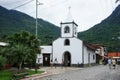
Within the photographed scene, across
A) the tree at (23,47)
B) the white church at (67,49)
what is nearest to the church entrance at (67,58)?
the white church at (67,49)

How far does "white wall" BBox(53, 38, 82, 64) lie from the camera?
55.3 m

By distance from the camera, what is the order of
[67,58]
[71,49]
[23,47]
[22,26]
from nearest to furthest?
[23,47] < [71,49] < [67,58] < [22,26]

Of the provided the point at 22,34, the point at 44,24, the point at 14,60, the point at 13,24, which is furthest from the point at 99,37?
the point at 14,60

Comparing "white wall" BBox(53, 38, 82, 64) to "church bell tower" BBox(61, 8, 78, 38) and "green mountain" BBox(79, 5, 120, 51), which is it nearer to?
"church bell tower" BBox(61, 8, 78, 38)

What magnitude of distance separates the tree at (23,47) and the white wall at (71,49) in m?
18.4

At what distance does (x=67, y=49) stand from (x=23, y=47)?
1044 inches

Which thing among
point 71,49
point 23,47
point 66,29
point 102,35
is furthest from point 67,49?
point 102,35

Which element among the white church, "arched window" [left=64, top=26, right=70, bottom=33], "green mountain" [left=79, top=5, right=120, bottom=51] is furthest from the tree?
"green mountain" [left=79, top=5, right=120, bottom=51]

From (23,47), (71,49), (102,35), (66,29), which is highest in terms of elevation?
(102,35)

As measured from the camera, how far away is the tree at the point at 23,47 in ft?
99.0

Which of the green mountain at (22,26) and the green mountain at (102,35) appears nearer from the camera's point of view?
the green mountain at (22,26)

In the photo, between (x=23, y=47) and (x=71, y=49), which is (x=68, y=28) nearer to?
(x=71, y=49)

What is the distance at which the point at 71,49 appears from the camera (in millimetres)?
56250

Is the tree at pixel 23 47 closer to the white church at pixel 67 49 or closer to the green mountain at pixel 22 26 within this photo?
the white church at pixel 67 49
